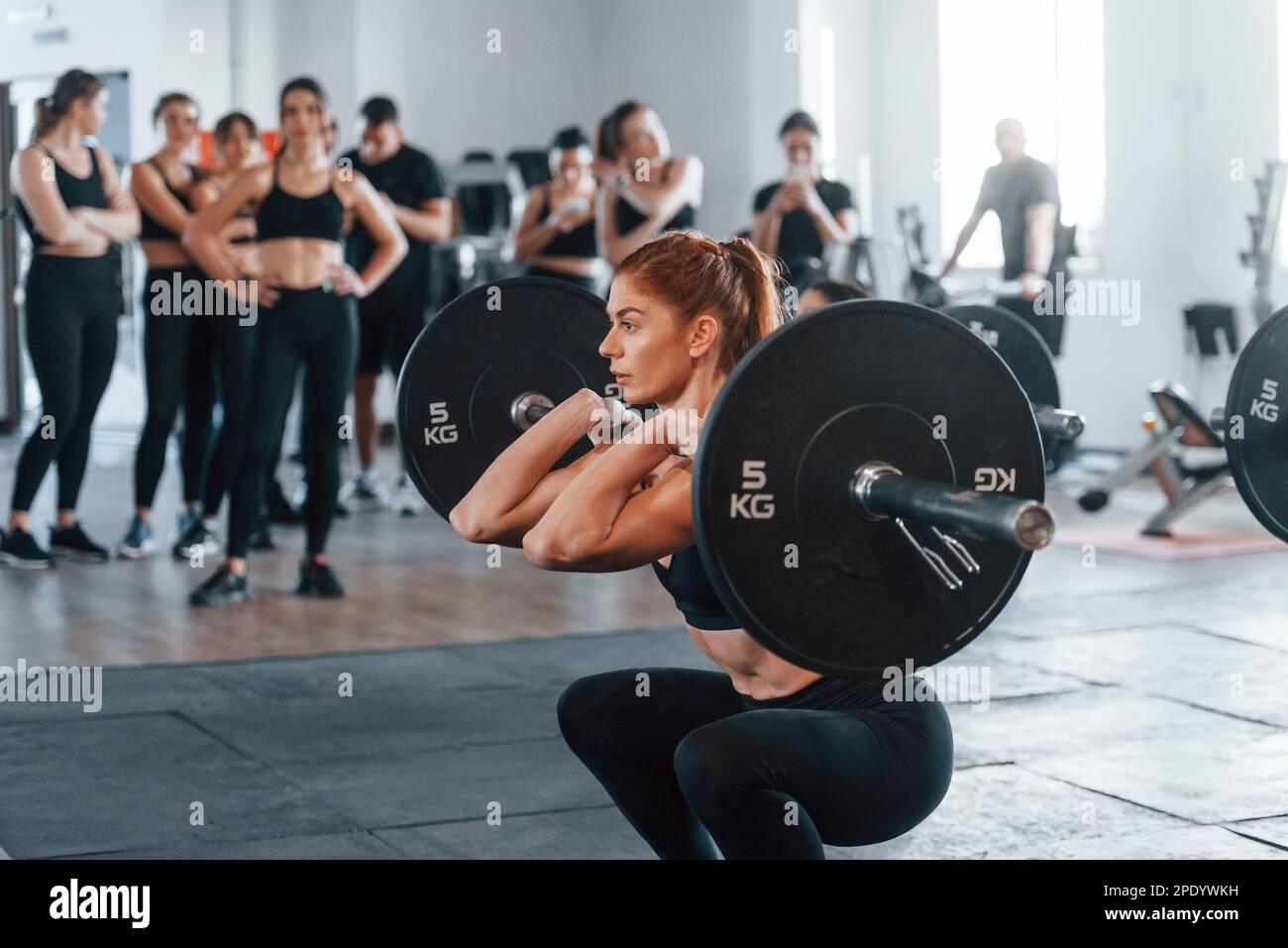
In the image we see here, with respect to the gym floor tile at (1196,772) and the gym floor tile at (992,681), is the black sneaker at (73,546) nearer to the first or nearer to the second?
the gym floor tile at (992,681)

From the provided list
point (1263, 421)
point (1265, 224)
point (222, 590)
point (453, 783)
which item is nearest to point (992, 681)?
point (453, 783)

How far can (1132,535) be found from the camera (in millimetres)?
5902

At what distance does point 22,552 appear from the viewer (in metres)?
5.35

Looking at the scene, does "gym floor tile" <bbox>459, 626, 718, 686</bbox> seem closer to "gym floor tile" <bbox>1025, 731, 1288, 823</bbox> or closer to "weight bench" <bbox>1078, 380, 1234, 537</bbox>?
"gym floor tile" <bbox>1025, 731, 1288, 823</bbox>

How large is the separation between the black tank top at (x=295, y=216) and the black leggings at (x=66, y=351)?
851 millimetres

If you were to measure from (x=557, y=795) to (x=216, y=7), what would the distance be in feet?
25.2

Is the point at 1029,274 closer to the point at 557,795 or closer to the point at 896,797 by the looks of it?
the point at 557,795

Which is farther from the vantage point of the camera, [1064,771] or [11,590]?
[11,590]

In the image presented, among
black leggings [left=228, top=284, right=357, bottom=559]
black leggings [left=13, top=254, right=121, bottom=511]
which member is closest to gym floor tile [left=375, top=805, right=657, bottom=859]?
black leggings [left=228, top=284, right=357, bottom=559]

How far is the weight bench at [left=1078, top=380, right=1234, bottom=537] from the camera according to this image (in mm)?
5773

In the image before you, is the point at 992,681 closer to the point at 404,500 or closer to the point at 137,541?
the point at 137,541

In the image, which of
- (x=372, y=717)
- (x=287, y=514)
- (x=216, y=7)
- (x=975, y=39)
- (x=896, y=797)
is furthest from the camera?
(x=216, y=7)

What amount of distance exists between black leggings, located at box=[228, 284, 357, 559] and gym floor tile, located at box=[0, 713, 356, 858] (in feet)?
4.21
